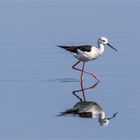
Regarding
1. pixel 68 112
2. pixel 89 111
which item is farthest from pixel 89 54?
pixel 68 112

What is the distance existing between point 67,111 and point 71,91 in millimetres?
1699

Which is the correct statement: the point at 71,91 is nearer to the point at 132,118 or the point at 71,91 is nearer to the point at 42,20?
the point at 132,118

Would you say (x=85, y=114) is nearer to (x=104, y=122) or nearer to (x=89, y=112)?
(x=89, y=112)

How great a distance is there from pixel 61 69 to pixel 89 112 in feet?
10.8

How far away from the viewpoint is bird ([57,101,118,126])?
34.3ft

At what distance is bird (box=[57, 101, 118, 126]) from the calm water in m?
0.09

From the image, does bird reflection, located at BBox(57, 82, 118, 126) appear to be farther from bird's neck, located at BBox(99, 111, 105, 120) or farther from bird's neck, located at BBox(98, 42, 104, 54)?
→ bird's neck, located at BBox(98, 42, 104, 54)

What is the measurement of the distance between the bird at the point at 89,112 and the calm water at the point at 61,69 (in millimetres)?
93

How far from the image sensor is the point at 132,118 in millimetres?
10422

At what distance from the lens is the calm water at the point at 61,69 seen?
33.0 feet

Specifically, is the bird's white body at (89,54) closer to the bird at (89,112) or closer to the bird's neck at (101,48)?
the bird's neck at (101,48)

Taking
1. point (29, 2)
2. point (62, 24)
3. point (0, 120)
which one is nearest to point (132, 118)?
point (0, 120)

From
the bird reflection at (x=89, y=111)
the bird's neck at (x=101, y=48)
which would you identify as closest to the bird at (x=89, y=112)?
the bird reflection at (x=89, y=111)

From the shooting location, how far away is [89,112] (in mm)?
10859
